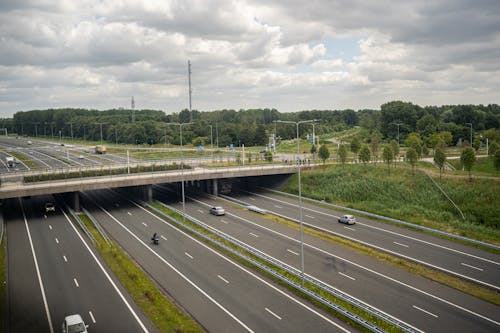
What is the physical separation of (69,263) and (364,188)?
46427 mm

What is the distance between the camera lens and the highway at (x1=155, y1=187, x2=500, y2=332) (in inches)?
1112

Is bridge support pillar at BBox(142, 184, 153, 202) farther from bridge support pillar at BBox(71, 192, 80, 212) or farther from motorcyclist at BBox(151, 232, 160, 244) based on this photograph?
motorcyclist at BBox(151, 232, 160, 244)

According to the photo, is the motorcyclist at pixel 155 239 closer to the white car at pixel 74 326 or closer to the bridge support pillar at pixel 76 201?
the white car at pixel 74 326

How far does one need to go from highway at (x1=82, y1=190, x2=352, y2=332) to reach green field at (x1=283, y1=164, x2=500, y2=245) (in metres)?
26.7

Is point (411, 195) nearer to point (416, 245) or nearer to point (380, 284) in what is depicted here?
point (416, 245)

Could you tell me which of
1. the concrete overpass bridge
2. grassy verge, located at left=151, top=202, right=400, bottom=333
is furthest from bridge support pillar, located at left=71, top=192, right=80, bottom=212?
grassy verge, located at left=151, top=202, right=400, bottom=333

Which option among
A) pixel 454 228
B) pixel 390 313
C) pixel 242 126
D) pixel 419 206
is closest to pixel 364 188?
pixel 419 206

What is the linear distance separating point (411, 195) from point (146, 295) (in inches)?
1799

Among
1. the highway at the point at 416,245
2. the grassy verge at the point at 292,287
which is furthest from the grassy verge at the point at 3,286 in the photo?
the highway at the point at 416,245

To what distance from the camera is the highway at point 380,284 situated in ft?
92.6

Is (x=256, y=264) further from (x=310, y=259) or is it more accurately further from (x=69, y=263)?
(x=69, y=263)

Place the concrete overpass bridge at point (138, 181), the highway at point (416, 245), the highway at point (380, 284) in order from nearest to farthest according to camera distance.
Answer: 1. the highway at point (380, 284)
2. the highway at point (416, 245)
3. the concrete overpass bridge at point (138, 181)

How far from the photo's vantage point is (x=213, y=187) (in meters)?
75.6

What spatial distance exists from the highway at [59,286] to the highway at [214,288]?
3.88 metres
